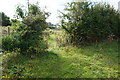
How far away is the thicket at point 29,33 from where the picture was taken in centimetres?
520

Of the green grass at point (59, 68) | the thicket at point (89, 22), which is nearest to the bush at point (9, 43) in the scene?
the green grass at point (59, 68)

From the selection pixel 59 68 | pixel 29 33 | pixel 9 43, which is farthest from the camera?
pixel 29 33

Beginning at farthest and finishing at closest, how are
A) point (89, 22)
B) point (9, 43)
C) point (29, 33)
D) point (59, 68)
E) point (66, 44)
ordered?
point (66, 44) < point (89, 22) < point (29, 33) < point (9, 43) < point (59, 68)

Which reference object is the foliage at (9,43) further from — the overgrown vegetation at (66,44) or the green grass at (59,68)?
the green grass at (59,68)

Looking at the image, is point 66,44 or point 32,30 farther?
point 66,44

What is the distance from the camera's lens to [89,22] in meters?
7.91

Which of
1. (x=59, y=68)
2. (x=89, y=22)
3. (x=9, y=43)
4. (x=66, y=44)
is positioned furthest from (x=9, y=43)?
(x=89, y=22)

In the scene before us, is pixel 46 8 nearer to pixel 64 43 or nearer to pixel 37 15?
pixel 37 15

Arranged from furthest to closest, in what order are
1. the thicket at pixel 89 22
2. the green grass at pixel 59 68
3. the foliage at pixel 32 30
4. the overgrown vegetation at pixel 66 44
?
1. the thicket at pixel 89 22
2. the foliage at pixel 32 30
3. the overgrown vegetation at pixel 66 44
4. the green grass at pixel 59 68

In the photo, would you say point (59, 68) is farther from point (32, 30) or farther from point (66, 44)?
point (66, 44)

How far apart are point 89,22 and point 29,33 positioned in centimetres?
433

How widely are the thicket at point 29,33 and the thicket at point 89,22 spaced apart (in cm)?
251

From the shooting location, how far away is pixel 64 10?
323 inches

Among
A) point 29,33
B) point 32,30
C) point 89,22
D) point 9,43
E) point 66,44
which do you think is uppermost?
point 89,22
